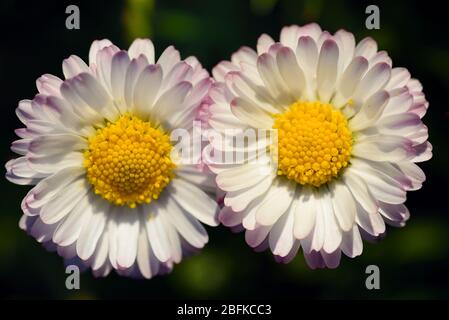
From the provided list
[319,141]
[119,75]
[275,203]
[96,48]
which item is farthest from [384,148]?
[96,48]

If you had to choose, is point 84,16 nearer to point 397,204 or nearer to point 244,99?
point 244,99

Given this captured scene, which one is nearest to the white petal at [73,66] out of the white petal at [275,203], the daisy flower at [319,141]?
the daisy flower at [319,141]

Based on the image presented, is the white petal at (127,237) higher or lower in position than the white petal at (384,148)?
lower

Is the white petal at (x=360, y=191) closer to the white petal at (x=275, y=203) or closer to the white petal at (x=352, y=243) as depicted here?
the white petal at (x=352, y=243)

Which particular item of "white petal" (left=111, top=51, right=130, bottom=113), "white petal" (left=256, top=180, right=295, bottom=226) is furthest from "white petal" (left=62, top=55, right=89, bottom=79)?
"white petal" (left=256, top=180, right=295, bottom=226)

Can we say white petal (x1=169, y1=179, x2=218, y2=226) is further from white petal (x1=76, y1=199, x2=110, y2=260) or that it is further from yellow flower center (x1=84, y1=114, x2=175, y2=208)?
white petal (x1=76, y1=199, x2=110, y2=260)

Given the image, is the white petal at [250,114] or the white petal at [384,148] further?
the white petal at [250,114]

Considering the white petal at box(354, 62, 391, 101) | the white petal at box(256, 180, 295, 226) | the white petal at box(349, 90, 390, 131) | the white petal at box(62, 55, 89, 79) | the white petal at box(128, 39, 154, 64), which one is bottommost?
the white petal at box(256, 180, 295, 226)
